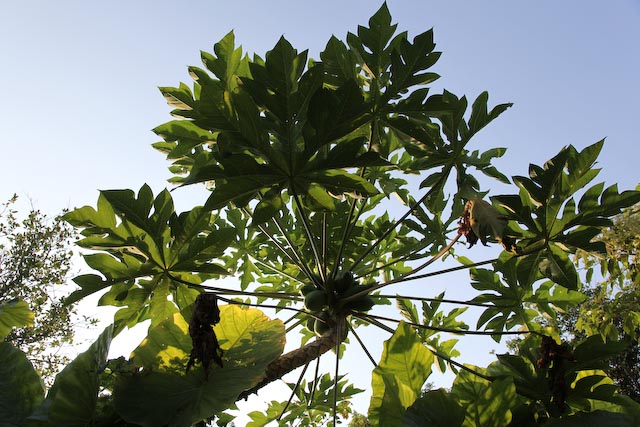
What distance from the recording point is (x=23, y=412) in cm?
102

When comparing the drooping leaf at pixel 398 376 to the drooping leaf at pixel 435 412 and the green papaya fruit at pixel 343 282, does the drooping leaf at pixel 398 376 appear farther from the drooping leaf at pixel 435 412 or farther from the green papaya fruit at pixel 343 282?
the green papaya fruit at pixel 343 282

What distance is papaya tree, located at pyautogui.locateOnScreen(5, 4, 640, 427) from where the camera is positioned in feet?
3.67

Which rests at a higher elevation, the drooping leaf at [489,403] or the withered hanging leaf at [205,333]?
the withered hanging leaf at [205,333]

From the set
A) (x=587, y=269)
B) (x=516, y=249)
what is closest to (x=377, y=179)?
(x=516, y=249)

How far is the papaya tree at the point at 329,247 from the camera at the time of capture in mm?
1117

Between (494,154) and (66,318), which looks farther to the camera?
(66,318)

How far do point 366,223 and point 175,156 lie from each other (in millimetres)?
1459

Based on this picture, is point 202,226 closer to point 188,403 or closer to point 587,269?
point 188,403

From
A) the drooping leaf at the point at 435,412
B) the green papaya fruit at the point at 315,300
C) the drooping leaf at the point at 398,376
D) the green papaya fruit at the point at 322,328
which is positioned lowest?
the drooping leaf at the point at 435,412

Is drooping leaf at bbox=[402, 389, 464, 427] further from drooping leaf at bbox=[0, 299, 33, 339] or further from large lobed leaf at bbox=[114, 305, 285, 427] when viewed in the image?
drooping leaf at bbox=[0, 299, 33, 339]

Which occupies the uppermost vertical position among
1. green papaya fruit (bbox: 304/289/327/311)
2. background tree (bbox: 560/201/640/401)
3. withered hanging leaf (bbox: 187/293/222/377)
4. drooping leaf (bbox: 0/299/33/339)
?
background tree (bbox: 560/201/640/401)

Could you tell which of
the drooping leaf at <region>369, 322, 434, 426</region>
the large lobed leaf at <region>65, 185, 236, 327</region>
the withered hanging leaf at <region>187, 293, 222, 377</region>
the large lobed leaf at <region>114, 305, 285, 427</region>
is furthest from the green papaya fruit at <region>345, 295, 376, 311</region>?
the drooping leaf at <region>369, 322, 434, 426</region>

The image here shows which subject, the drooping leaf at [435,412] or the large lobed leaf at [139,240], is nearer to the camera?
the drooping leaf at [435,412]

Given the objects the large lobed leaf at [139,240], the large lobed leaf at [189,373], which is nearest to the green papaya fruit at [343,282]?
the large lobed leaf at [139,240]
